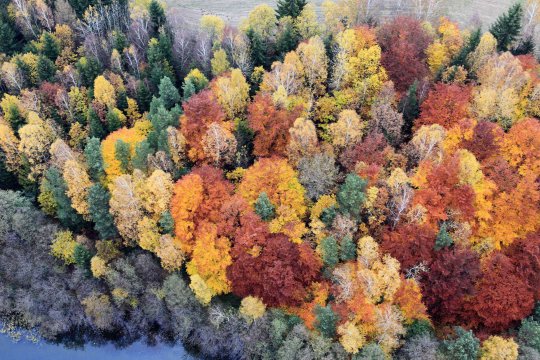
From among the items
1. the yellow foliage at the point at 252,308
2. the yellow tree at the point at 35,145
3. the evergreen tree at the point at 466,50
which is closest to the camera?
the yellow foliage at the point at 252,308

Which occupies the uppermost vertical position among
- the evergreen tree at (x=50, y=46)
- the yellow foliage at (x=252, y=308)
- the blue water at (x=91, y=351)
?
the evergreen tree at (x=50, y=46)

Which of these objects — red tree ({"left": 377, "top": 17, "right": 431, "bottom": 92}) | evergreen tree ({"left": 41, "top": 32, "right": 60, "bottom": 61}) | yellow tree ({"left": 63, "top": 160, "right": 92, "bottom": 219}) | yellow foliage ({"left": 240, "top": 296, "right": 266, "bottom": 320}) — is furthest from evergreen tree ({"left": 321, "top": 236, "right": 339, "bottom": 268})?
evergreen tree ({"left": 41, "top": 32, "right": 60, "bottom": 61})

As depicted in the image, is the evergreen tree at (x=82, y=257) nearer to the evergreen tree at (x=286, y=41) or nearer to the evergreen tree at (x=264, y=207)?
the evergreen tree at (x=264, y=207)

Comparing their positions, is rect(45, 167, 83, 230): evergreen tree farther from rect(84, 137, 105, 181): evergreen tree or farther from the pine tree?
the pine tree

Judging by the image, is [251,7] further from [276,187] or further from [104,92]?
[276,187]

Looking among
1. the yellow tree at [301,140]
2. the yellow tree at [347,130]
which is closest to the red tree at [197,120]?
the yellow tree at [301,140]

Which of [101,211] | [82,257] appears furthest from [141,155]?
[82,257]

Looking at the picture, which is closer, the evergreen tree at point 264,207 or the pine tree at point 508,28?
the evergreen tree at point 264,207

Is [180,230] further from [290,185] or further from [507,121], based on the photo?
[507,121]
